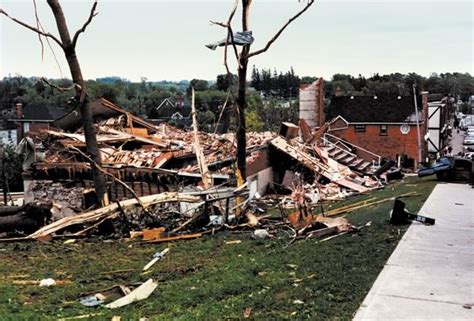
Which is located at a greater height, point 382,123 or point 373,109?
point 373,109

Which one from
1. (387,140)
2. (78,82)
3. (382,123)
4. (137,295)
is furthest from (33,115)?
(137,295)

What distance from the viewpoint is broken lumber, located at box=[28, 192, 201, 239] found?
35.8 ft

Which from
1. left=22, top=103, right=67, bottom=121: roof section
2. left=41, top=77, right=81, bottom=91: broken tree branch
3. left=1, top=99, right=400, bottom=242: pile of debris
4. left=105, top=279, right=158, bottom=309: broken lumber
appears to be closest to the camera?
left=105, top=279, right=158, bottom=309: broken lumber

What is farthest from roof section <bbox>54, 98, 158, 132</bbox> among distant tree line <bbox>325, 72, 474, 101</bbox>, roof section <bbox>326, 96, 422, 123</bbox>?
distant tree line <bbox>325, 72, 474, 101</bbox>

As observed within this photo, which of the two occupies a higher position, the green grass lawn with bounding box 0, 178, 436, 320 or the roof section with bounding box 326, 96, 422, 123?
the roof section with bounding box 326, 96, 422, 123

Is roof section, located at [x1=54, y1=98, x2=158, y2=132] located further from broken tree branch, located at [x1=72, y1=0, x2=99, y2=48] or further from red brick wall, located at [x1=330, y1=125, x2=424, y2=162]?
red brick wall, located at [x1=330, y1=125, x2=424, y2=162]

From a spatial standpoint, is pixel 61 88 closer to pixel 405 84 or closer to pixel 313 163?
pixel 313 163

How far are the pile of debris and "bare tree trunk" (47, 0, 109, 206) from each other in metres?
0.35

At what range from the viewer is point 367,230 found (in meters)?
8.80

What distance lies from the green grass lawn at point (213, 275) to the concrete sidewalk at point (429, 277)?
7.4 inches

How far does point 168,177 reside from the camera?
677 inches

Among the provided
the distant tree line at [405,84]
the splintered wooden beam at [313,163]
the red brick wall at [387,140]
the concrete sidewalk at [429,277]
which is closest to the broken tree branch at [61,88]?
the concrete sidewalk at [429,277]

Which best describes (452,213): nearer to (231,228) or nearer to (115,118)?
(231,228)

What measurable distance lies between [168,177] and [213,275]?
1058cm
